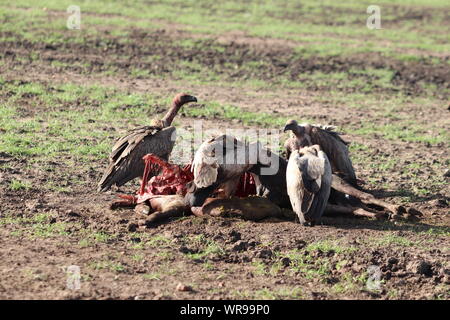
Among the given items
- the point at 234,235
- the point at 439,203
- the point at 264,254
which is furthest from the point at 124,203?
the point at 439,203

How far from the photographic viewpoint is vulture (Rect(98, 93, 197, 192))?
865cm

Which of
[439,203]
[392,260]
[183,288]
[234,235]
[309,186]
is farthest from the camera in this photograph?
[439,203]

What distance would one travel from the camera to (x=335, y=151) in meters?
8.98

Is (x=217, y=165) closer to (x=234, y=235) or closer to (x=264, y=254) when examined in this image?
(x=234, y=235)

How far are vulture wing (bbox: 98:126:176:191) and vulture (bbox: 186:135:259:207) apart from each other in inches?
32.0

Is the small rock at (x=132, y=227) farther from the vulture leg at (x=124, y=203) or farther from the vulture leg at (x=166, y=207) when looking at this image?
the vulture leg at (x=124, y=203)

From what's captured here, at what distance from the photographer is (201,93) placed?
13328 mm

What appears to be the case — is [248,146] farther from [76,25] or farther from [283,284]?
[76,25]

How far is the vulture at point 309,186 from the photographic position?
7.73 metres

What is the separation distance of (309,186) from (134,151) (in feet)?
6.14

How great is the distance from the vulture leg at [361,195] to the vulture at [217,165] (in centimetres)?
103

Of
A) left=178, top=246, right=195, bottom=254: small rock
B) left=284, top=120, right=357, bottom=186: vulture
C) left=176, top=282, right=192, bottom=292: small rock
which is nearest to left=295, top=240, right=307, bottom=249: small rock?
left=178, top=246, right=195, bottom=254: small rock

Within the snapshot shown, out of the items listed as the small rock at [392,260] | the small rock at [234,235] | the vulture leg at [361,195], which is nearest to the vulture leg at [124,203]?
the small rock at [234,235]

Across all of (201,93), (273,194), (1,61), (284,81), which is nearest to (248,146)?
(273,194)
